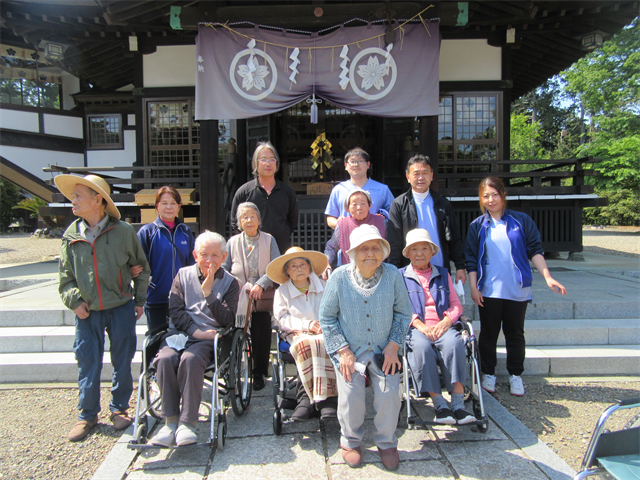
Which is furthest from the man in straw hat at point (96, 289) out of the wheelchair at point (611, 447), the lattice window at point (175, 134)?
the lattice window at point (175, 134)

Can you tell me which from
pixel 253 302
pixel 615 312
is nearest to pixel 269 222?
pixel 253 302

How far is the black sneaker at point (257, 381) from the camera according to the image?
3717 millimetres

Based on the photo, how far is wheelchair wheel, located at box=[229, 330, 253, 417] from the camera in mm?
2986

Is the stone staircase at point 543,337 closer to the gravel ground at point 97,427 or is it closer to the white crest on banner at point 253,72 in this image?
the gravel ground at point 97,427

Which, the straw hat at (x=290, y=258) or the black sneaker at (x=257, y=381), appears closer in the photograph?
the straw hat at (x=290, y=258)

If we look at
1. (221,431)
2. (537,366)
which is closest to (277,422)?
(221,431)

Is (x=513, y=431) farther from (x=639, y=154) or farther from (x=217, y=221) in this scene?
(x=639, y=154)

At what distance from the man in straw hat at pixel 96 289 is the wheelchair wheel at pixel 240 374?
2.84 ft

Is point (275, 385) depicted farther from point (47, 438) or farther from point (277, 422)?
point (47, 438)

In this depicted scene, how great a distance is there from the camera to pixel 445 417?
2.81 metres

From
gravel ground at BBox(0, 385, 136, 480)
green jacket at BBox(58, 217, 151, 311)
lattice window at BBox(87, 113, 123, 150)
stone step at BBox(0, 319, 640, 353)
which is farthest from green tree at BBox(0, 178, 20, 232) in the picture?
green jacket at BBox(58, 217, 151, 311)

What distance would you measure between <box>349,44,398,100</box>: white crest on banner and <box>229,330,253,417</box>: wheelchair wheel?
158 inches

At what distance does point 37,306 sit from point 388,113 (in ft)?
17.8

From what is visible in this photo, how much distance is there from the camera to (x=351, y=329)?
9.18ft
